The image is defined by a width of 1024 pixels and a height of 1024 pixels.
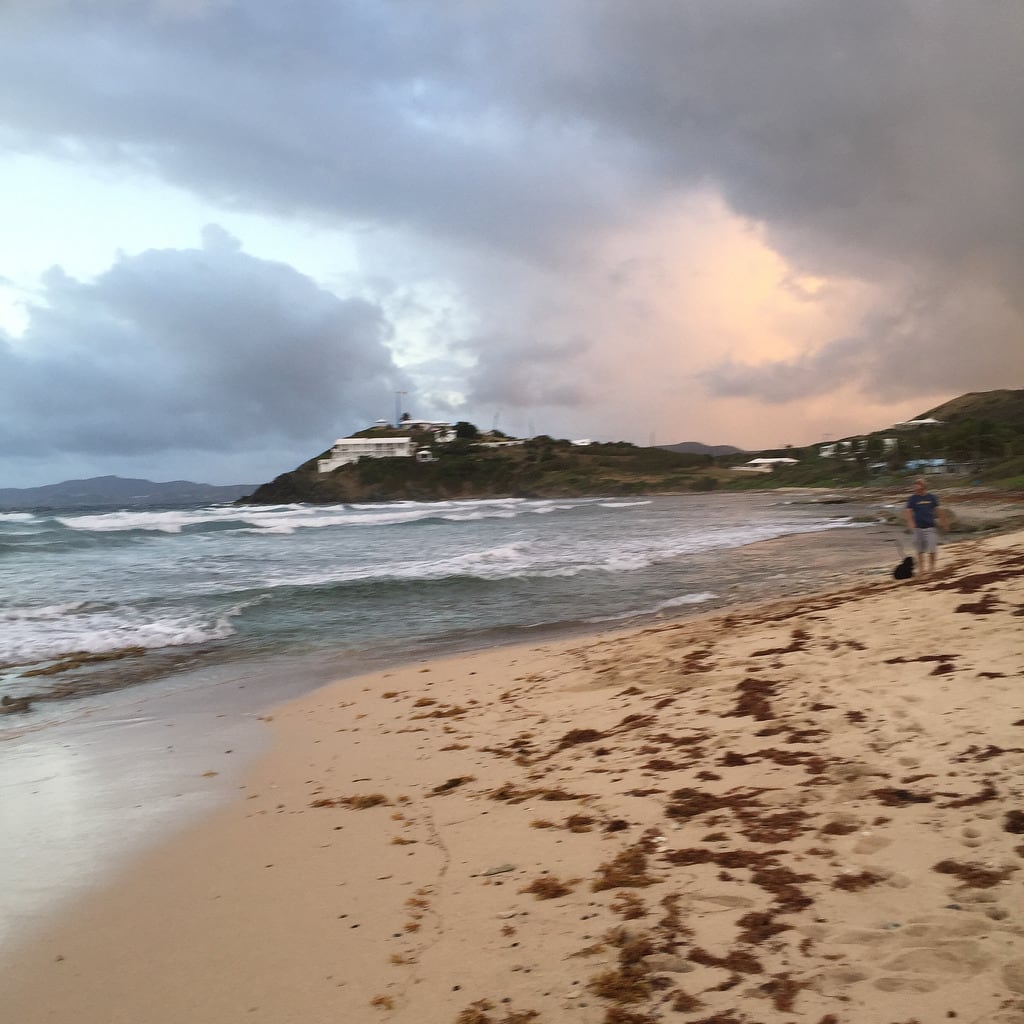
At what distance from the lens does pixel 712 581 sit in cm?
1744

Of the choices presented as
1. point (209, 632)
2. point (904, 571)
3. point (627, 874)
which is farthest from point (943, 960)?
point (209, 632)

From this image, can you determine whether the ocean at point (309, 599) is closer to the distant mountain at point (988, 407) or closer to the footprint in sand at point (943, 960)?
the footprint in sand at point (943, 960)

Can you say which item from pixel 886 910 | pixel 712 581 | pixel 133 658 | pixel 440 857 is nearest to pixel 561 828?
pixel 440 857

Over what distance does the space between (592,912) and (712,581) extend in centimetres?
1468

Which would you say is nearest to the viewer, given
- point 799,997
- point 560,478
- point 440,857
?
point 799,997

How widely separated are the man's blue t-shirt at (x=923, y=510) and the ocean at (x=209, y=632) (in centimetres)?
288

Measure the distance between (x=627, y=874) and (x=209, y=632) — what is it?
11.9 meters

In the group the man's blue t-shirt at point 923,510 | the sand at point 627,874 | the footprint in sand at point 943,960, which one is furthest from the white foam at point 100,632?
the man's blue t-shirt at point 923,510

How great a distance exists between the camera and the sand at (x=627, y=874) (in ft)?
9.37

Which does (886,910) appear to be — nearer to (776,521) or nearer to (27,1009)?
(27,1009)

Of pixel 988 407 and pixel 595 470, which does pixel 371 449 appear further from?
pixel 988 407

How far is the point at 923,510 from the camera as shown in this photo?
1321cm

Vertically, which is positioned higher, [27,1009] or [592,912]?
[592,912]

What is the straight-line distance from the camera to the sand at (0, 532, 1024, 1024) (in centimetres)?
286
